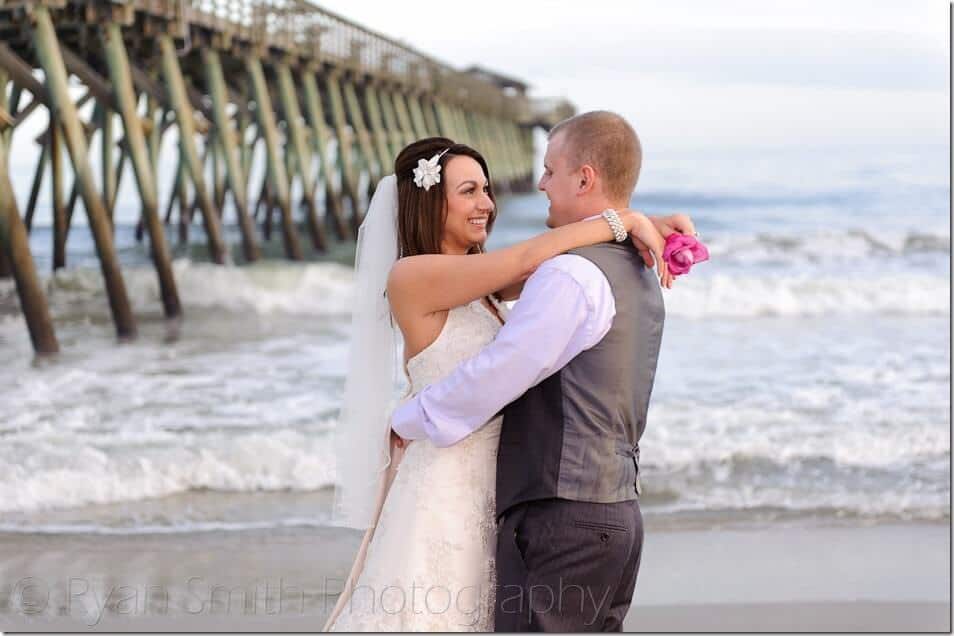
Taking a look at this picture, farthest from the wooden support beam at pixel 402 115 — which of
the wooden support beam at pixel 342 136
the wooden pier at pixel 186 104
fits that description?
the wooden support beam at pixel 342 136

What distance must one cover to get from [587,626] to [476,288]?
67 cm

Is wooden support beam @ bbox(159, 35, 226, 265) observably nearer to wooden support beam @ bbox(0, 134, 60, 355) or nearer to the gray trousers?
wooden support beam @ bbox(0, 134, 60, 355)

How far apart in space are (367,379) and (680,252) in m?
0.77

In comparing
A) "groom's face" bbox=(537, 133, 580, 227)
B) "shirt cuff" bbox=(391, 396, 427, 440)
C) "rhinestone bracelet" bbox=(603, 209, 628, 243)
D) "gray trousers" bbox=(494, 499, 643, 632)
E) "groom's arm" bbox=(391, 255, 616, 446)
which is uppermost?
"groom's face" bbox=(537, 133, 580, 227)

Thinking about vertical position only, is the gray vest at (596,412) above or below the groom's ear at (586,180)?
below

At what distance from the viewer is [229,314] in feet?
47.1

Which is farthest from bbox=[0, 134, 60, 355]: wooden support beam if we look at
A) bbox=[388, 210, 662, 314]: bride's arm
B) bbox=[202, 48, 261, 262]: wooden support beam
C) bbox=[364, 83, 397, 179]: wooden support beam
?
bbox=[364, 83, 397, 179]: wooden support beam

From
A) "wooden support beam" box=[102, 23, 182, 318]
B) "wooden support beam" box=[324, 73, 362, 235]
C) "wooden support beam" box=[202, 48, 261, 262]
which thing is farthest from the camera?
"wooden support beam" box=[324, 73, 362, 235]

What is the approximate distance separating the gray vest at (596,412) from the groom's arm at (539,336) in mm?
34

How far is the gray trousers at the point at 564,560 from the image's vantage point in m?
2.16

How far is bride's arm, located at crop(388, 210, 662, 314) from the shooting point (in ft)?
7.15

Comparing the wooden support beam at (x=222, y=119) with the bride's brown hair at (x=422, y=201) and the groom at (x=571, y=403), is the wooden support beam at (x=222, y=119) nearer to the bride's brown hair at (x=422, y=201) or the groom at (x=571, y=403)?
the bride's brown hair at (x=422, y=201)

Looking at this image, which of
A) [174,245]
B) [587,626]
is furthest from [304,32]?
[587,626]

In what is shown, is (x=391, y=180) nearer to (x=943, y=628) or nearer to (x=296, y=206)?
(x=943, y=628)
